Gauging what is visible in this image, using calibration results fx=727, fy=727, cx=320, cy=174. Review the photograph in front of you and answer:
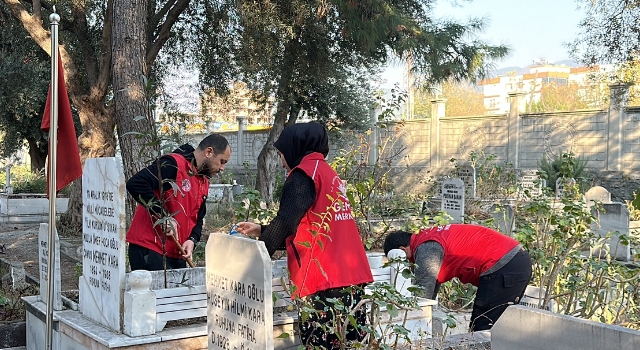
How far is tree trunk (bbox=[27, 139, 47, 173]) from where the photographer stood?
25344 mm

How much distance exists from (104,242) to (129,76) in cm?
393

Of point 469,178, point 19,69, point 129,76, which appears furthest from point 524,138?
point 129,76

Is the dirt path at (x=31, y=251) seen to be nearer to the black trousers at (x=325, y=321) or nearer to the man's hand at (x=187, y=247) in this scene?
the man's hand at (x=187, y=247)

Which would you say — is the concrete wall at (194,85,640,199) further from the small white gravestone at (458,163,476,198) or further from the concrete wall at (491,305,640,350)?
the concrete wall at (491,305,640,350)

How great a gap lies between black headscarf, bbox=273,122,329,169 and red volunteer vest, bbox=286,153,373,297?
49 mm

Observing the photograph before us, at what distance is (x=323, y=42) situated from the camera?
13805mm

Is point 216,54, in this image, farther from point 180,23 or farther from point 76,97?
point 76,97

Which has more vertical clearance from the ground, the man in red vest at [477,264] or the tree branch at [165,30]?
the tree branch at [165,30]

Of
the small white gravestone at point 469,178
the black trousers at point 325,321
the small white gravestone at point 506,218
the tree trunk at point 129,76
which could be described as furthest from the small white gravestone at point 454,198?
the black trousers at point 325,321

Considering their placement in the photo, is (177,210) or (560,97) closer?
(177,210)

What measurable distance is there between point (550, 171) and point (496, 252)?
16.0 m

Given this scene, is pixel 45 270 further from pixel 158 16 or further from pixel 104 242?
pixel 158 16

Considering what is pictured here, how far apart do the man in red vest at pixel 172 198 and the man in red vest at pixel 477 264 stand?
1382mm

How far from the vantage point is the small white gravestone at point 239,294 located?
295cm
